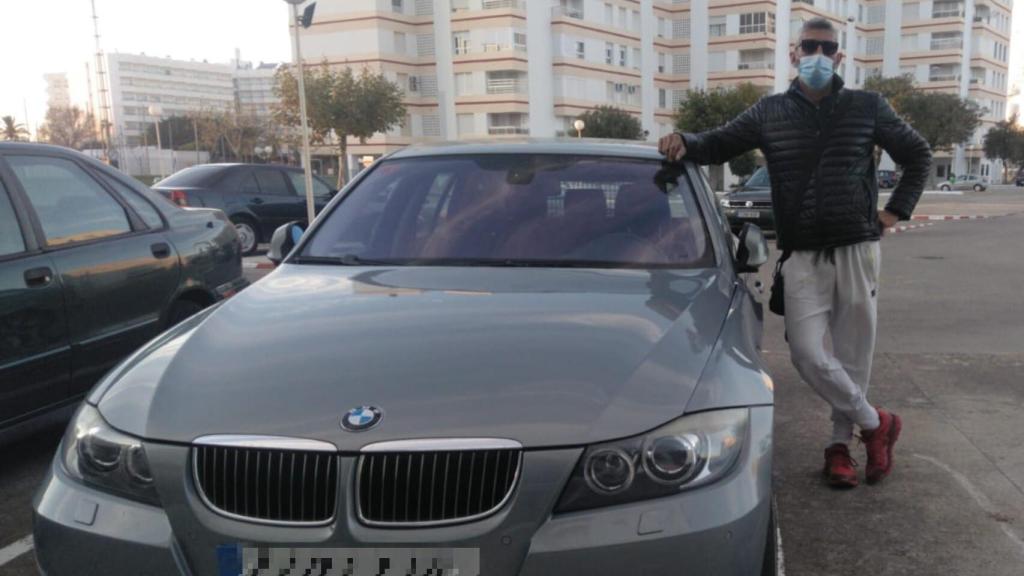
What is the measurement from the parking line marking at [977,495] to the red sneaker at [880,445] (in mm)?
338

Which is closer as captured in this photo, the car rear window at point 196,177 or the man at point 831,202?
the man at point 831,202

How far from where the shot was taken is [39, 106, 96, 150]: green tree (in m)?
76.9

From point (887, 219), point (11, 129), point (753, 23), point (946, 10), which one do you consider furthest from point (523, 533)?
point (11, 129)

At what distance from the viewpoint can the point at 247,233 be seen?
1392cm

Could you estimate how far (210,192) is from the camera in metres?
13.4

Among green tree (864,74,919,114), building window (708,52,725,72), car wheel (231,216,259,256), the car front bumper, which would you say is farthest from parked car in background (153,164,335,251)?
building window (708,52,725,72)

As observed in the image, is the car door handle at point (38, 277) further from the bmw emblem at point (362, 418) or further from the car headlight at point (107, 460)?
the bmw emblem at point (362, 418)

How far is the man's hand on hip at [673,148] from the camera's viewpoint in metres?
3.61

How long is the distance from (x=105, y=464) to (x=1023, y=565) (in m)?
3.05

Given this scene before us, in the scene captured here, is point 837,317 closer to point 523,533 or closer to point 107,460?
point 523,533

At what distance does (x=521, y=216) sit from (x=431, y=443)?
1.60 m

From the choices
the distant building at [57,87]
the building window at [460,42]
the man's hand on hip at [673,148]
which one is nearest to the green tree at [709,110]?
the building window at [460,42]

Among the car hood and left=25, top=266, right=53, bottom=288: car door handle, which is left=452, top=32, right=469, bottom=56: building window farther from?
the car hood

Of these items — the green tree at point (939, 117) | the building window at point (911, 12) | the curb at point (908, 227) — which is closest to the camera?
the curb at point (908, 227)
